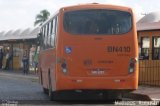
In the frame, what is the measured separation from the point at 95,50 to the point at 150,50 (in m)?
8.21

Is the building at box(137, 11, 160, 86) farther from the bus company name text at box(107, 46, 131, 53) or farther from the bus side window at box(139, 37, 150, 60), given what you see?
the bus company name text at box(107, 46, 131, 53)

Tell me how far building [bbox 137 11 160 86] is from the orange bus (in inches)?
274

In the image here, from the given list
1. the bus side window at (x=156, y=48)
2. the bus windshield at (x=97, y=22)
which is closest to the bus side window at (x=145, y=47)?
the bus side window at (x=156, y=48)

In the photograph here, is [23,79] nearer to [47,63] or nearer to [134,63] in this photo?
[47,63]

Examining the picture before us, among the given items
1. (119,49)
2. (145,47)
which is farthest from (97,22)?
(145,47)

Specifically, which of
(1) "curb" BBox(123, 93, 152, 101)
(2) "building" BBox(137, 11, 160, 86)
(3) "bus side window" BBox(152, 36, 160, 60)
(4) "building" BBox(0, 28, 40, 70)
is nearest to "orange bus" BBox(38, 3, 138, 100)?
(1) "curb" BBox(123, 93, 152, 101)

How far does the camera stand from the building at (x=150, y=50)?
2427 centimetres

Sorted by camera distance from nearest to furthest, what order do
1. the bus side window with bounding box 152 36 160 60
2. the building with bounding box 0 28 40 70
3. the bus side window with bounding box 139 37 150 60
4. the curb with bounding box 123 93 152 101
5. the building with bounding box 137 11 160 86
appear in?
the curb with bounding box 123 93 152 101 → the bus side window with bounding box 152 36 160 60 → the building with bounding box 137 11 160 86 → the bus side window with bounding box 139 37 150 60 → the building with bounding box 0 28 40 70

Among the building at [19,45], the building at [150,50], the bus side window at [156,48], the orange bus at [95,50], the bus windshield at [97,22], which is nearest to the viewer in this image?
the orange bus at [95,50]

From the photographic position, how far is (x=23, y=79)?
35656mm

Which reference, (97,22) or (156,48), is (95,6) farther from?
(156,48)

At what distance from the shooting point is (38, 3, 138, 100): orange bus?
16.6 metres

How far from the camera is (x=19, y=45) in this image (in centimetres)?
4716

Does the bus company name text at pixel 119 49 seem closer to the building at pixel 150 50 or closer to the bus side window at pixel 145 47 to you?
the building at pixel 150 50
